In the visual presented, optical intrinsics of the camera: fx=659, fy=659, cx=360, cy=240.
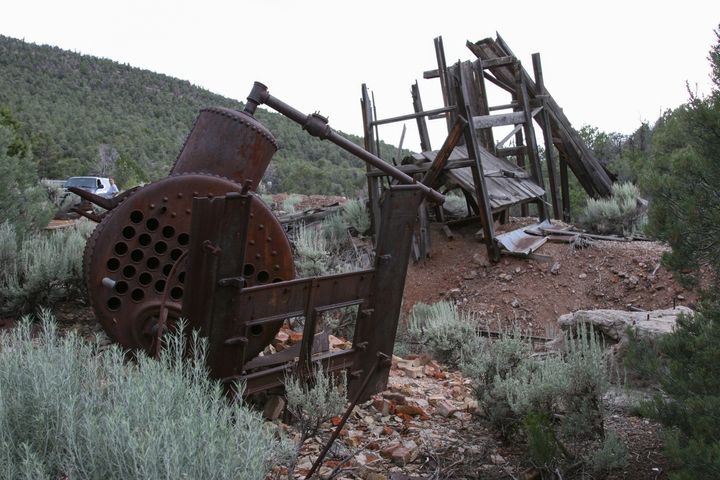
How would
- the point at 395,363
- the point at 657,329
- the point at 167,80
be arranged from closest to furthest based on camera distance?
1. the point at 657,329
2. the point at 395,363
3. the point at 167,80

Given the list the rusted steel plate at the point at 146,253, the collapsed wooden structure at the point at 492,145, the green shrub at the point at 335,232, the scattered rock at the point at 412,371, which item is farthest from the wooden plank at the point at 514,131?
the rusted steel plate at the point at 146,253

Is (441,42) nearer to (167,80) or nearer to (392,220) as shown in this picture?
(392,220)

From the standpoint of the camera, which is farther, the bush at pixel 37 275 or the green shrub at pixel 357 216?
the green shrub at pixel 357 216

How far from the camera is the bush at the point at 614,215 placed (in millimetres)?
12688

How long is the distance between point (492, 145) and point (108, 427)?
1280cm

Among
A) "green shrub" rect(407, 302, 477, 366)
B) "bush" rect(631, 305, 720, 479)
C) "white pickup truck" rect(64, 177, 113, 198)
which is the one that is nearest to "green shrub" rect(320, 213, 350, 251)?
"green shrub" rect(407, 302, 477, 366)

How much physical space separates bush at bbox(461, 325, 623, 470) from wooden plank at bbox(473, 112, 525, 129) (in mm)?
7873

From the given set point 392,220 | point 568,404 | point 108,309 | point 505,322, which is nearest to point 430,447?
point 568,404

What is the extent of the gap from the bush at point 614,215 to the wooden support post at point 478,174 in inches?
106

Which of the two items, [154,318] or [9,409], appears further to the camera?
[154,318]

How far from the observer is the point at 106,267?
13.3 ft

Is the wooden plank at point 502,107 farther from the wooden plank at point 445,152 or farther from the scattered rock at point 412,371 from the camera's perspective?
the scattered rock at point 412,371

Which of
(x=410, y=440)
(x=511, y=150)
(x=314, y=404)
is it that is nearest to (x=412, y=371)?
(x=410, y=440)

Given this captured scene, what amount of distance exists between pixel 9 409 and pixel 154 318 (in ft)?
5.67
